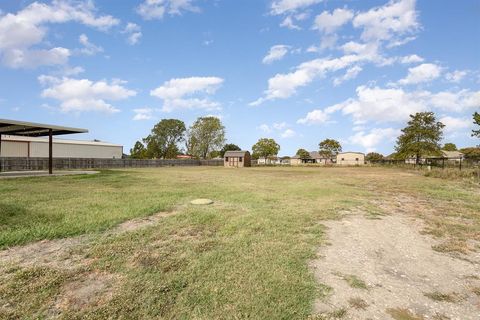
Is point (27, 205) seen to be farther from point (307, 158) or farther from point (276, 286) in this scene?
point (307, 158)

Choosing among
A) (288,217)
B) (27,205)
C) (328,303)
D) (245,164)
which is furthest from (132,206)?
(245,164)

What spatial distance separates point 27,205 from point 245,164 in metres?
48.1

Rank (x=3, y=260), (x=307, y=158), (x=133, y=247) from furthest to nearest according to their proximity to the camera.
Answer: (x=307, y=158)
(x=133, y=247)
(x=3, y=260)

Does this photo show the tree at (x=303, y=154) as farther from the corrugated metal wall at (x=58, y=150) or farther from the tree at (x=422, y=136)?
the corrugated metal wall at (x=58, y=150)

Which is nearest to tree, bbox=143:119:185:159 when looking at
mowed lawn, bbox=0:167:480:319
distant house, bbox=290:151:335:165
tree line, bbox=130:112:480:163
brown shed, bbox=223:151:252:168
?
tree line, bbox=130:112:480:163

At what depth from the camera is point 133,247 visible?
4.52 meters

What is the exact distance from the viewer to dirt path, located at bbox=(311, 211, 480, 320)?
291cm

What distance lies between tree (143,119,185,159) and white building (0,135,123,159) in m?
11.2

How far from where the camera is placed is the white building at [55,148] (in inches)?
1462

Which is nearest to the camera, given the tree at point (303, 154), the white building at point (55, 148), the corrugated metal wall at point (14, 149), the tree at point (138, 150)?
the corrugated metal wall at point (14, 149)

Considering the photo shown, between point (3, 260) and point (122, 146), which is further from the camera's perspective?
point (122, 146)

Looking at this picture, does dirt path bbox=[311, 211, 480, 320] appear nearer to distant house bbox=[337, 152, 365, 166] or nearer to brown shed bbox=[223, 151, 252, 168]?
brown shed bbox=[223, 151, 252, 168]

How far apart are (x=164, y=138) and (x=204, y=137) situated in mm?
9593

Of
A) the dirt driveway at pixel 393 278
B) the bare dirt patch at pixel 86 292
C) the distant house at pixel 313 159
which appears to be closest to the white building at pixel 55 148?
the bare dirt patch at pixel 86 292
